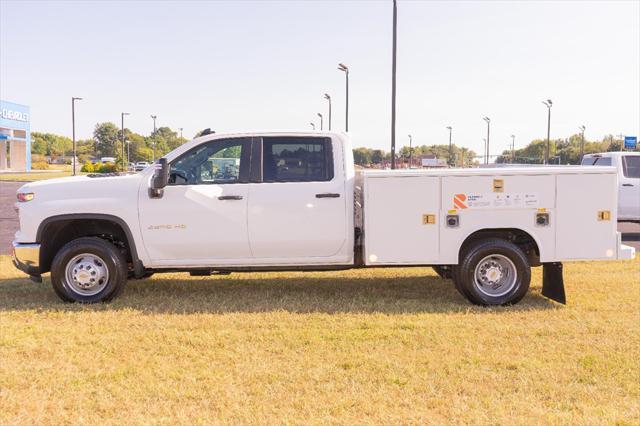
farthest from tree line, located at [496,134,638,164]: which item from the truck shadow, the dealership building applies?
the truck shadow

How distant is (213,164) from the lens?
7.40 m

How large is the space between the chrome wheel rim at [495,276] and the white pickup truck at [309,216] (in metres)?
0.01

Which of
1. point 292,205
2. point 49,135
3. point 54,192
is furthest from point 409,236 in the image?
point 49,135

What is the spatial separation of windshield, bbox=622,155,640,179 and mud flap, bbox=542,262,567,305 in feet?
25.0

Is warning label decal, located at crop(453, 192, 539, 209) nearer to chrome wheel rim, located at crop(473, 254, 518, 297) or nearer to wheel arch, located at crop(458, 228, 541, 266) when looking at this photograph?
wheel arch, located at crop(458, 228, 541, 266)

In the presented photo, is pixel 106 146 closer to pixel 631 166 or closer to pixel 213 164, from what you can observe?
pixel 631 166

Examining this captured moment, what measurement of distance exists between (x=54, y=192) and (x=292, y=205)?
9.17 ft

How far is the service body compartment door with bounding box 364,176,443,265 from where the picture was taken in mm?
7148

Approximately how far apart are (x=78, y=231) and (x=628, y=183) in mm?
11676

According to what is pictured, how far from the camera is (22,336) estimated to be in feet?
19.5

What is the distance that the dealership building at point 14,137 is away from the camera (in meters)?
66.5

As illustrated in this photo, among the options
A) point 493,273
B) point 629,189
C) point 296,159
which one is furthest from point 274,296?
point 629,189

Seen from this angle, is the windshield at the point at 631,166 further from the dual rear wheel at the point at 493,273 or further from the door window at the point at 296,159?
the door window at the point at 296,159

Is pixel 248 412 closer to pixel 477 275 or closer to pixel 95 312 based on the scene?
pixel 95 312
